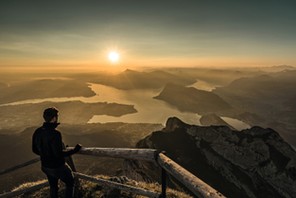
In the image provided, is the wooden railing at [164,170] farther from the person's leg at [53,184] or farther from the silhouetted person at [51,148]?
the person's leg at [53,184]

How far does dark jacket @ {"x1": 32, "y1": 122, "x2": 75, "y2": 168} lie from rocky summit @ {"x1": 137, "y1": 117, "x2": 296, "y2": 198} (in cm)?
4529

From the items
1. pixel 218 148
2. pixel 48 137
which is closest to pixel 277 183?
pixel 218 148

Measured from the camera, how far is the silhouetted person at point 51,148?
334 inches

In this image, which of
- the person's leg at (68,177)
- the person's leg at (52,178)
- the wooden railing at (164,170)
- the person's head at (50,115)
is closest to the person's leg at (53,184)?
the person's leg at (52,178)

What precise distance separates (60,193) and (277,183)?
52.4m

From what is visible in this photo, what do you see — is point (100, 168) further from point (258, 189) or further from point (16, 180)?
point (258, 189)

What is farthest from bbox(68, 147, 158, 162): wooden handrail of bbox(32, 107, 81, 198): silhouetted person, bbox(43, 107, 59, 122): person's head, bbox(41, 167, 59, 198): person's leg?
bbox(43, 107, 59, 122): person's head

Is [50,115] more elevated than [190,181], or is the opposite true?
[50,115]

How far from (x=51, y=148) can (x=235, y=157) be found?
56.1 metres

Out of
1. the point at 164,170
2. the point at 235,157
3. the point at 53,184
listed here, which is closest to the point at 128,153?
the point at 164,170

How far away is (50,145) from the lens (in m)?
8.55

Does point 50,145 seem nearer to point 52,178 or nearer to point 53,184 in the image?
point 52,178

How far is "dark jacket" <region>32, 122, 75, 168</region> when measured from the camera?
850cm

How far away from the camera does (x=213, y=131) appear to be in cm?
6675
